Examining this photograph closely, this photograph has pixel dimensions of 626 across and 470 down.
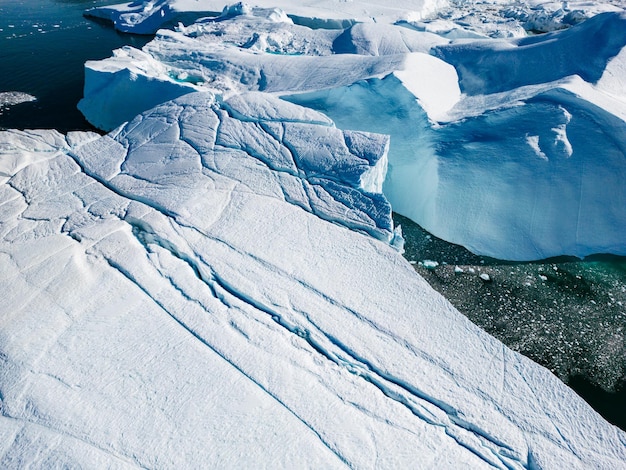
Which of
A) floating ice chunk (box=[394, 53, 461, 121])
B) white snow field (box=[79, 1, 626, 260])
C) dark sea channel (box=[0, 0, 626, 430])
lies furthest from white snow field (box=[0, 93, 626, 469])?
floating ice chunk (box=[394, 53, 461, 121])

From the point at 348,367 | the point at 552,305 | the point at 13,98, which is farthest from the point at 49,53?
the point at 552,305

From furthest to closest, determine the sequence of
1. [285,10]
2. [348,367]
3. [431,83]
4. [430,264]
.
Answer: [285,10], [431,83], [430,264], [348,367]

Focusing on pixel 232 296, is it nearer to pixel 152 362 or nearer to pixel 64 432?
pixel 152 362

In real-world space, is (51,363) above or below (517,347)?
above

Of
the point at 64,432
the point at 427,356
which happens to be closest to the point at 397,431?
the point at 427,356

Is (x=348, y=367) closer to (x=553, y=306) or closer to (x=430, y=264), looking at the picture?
(x=430, y=264)

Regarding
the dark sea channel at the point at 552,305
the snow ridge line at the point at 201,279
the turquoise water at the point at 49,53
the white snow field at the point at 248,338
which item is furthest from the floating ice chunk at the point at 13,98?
the dark sea channel at the point at 552,305

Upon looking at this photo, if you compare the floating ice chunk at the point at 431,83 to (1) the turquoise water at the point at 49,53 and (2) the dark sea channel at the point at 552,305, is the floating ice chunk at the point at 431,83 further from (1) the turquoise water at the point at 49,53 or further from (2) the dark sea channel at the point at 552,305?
(1) the turquoise water at the point at 49,53
